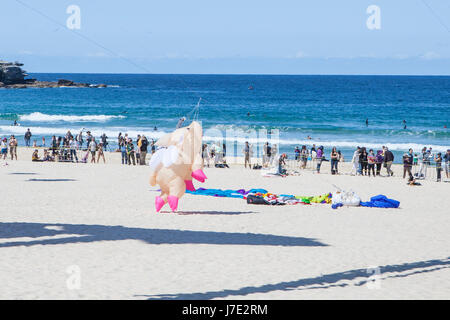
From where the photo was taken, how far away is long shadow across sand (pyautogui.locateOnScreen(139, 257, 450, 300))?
948cm

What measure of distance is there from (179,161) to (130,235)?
9.27 ft

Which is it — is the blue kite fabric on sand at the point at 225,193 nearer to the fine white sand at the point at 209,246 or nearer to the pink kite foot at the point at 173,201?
the fine white sand at the point at 209,246

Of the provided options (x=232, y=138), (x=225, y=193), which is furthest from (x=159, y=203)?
(x=232, y=138)

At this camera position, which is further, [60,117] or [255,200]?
[60,117]

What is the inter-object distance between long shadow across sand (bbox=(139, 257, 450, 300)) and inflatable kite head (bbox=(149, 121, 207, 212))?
582 cm

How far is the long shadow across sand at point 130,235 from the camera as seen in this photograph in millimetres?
13406

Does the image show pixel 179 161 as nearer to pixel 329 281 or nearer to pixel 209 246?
pixel 209 246

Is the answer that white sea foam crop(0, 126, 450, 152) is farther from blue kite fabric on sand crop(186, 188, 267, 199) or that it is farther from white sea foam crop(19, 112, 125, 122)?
A: blue kite fabric on sand crop(186, 188, 267, 199)

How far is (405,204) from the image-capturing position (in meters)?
20.0

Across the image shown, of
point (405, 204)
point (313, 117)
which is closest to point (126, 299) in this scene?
point (405, 204)

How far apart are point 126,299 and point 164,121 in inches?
2219

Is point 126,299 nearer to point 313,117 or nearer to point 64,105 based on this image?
point 313,117

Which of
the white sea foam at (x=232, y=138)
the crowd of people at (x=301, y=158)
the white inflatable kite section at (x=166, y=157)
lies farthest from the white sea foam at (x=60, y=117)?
the white inflatable kite section at (x=166, y=157)

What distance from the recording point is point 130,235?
45.7 ft
